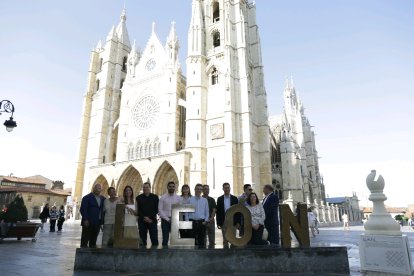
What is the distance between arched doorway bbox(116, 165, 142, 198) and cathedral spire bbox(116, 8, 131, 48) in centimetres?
2024

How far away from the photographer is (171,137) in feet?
89.5

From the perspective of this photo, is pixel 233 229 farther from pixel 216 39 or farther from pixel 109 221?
pixel 216 39

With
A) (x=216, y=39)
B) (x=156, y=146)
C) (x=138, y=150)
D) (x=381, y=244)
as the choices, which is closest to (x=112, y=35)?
(x=216, y=39)

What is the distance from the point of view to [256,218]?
5.40m

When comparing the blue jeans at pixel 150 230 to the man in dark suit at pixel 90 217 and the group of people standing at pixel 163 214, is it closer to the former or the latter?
the group of people standing at pixel 163 214

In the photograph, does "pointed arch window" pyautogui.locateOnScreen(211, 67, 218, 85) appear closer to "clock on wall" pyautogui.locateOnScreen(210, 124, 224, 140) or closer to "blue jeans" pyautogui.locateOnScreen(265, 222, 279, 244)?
"clock on wall" pyautogui.locateOnScreen(210, 124, 224, 140)

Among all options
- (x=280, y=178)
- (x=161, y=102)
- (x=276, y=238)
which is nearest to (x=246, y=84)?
(x=161, y=102)

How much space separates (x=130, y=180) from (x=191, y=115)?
30.8 feet

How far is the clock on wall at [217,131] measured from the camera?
24.3 m

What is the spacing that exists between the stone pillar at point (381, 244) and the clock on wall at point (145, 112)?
87.0ft

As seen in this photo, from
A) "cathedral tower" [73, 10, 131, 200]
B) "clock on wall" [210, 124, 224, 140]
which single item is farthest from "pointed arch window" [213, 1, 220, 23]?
"cathedral tower" [73, 10, 131, 200]

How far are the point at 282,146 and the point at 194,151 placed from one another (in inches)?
507

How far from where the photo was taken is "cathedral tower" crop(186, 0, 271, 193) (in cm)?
2353

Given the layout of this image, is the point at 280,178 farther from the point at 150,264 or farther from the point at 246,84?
the point at 150,264
